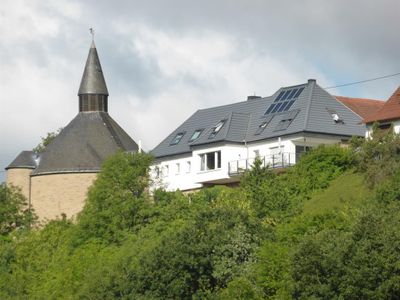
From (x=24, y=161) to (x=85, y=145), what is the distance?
4.06m

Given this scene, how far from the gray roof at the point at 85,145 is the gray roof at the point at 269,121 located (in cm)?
677

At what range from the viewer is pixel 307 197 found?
70.3 meters

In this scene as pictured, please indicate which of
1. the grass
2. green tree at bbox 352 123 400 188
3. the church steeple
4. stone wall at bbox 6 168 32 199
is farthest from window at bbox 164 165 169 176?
green tree at bbox 352 123 400 188

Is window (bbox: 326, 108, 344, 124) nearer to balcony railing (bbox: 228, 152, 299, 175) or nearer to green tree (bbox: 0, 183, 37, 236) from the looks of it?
balcony railing (bbox: 228, 152, 299, 175)

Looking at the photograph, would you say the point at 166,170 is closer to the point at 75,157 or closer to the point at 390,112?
the point at 75,157

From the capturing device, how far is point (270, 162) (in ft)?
263

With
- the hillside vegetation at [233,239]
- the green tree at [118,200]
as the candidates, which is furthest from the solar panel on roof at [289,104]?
the green tree at [118,200]

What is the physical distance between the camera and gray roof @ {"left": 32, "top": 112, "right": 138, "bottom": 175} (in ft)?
A: 314

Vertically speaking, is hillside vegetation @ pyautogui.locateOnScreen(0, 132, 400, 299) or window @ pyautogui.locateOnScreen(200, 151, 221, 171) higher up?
window @ pyautogui.locateOnScreen(200, 151, 221, 171)

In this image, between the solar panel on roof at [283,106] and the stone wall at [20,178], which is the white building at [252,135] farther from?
the stone wall at [20,178]

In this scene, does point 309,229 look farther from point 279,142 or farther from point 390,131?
point 279,142

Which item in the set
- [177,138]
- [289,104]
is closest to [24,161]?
[177,138]

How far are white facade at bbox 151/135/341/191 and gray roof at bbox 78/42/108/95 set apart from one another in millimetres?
13836

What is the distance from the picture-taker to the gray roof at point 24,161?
318 feet
